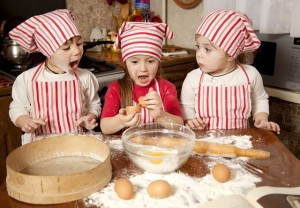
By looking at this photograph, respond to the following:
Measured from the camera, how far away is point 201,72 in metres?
1.60

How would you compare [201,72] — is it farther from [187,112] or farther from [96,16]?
[96,16]

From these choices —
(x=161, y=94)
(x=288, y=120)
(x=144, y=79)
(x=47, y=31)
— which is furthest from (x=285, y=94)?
(x=47, y=31)

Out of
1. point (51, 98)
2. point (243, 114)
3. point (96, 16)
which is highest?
point (96, 16)

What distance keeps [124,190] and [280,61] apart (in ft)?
5.15

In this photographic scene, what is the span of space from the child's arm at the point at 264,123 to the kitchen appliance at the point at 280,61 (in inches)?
23.8

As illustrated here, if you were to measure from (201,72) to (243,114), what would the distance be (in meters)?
0.29

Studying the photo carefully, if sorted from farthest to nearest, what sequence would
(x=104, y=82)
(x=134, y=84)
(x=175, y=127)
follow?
(x=104, y=82)
(x=134, y=84)
(x=175, y=127)

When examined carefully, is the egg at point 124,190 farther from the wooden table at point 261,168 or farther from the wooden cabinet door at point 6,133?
the wooden cabinet door at point 6,133

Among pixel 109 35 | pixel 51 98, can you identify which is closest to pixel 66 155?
pixel 51 98

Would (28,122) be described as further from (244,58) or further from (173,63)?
(173,63)

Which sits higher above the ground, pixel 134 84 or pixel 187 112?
pixel 134 84

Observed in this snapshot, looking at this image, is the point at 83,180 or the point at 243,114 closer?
the point at 83,180

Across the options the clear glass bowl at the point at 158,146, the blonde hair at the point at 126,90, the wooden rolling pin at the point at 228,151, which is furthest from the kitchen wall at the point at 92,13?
the wooden rolling pin at the point at 228,151

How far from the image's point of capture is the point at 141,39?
131 cm
